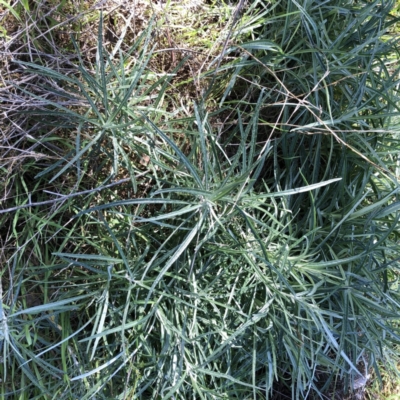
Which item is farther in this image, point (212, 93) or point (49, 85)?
point (212, 93)

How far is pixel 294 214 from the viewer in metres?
1.08

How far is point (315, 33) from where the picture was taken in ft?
3.18

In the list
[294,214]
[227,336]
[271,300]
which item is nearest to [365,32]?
[294,214]

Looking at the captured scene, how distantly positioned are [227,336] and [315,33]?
69cm

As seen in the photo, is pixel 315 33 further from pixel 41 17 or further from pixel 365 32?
pixel 41 17

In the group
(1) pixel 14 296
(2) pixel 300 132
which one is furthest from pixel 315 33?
(1) pixel 14 296

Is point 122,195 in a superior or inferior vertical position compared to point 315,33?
inferior

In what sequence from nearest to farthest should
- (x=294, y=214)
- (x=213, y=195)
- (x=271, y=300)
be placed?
(x=213, y=195)
(x=271, y=300)
(x=294, y=214)

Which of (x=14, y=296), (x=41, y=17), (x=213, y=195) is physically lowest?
(x=14, y=296)

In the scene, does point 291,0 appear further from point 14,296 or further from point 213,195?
point 14,296

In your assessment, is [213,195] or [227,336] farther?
[227,336]

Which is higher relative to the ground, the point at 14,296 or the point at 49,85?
the point at 49,85

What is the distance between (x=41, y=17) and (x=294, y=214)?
72cm

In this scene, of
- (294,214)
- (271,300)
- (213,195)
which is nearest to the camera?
(213,195)
